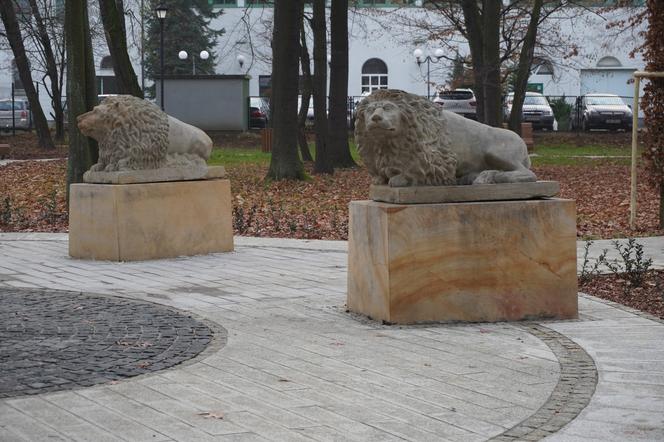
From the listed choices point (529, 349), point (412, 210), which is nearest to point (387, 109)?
point (412, 210)

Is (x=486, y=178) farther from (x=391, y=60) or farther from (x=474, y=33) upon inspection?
(x=391, y=60)

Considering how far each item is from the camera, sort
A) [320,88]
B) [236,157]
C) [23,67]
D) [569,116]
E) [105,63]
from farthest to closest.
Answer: [105,63] < [569,116] < [23,67] < [236,157] < [320,88]

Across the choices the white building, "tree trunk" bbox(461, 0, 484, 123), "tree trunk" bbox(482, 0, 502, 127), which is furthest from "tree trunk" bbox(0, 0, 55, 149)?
A: the white building

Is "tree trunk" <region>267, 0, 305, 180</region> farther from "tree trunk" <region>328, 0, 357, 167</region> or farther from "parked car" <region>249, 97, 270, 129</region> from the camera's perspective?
"parked car" <region>249, 97, 270, 129</region>

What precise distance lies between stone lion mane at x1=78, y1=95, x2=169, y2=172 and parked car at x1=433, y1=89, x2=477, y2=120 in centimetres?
3493

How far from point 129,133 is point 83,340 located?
16.3 ft

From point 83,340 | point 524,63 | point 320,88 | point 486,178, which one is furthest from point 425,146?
point 524,63

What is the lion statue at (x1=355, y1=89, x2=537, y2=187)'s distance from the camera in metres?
8.56

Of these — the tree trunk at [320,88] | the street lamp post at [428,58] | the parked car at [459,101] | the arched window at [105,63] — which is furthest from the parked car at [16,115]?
the tree trunk at [320,88]

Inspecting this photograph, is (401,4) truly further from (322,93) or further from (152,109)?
(152,109)

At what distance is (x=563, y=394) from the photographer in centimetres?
641

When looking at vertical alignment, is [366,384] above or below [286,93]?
below

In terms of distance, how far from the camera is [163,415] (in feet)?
19.3

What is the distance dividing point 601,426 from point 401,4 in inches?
2035
